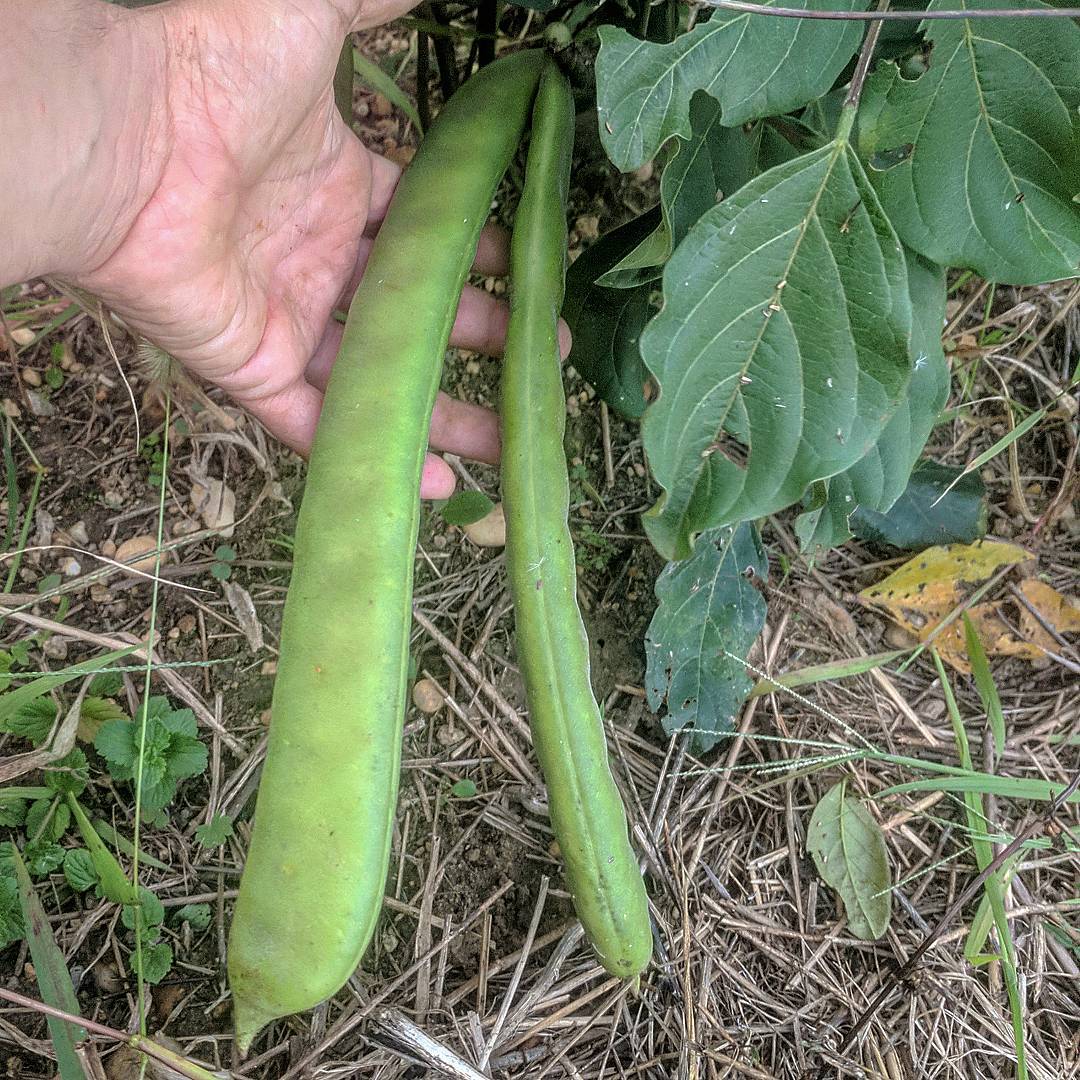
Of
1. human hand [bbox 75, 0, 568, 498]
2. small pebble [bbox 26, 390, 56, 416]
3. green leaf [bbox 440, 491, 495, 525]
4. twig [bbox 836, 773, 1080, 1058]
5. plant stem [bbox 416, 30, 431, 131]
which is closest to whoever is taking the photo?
human hand [bbox 75, 0, 568, 498]

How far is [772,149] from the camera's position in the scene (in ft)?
6.17

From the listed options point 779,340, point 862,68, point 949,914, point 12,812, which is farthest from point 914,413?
point 12,812

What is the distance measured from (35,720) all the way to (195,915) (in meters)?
0.55

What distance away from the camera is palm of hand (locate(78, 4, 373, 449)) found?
66.3 inches

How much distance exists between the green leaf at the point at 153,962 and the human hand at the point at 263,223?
3.77 feet

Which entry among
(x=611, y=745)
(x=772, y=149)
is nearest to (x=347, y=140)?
(x=772, y=149)

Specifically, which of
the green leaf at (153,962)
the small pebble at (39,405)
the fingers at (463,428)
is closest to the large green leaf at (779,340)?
the fingers at (463,428)

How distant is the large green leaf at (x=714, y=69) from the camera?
4.68 ft

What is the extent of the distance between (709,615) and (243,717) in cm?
116

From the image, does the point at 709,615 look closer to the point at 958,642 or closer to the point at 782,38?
the point at 958,642

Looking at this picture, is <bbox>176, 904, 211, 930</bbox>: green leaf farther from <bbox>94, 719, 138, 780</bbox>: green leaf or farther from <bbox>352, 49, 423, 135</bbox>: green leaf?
<bbox>352, 49, 423, 135</bbox>: green leaf

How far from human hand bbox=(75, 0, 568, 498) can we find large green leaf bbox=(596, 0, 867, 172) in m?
0.50

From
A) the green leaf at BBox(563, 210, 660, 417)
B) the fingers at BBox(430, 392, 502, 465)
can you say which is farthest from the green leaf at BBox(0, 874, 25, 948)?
the green leaf at BBox(563, 210, 660, 417)

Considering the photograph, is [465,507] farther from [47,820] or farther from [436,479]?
[47,820]
